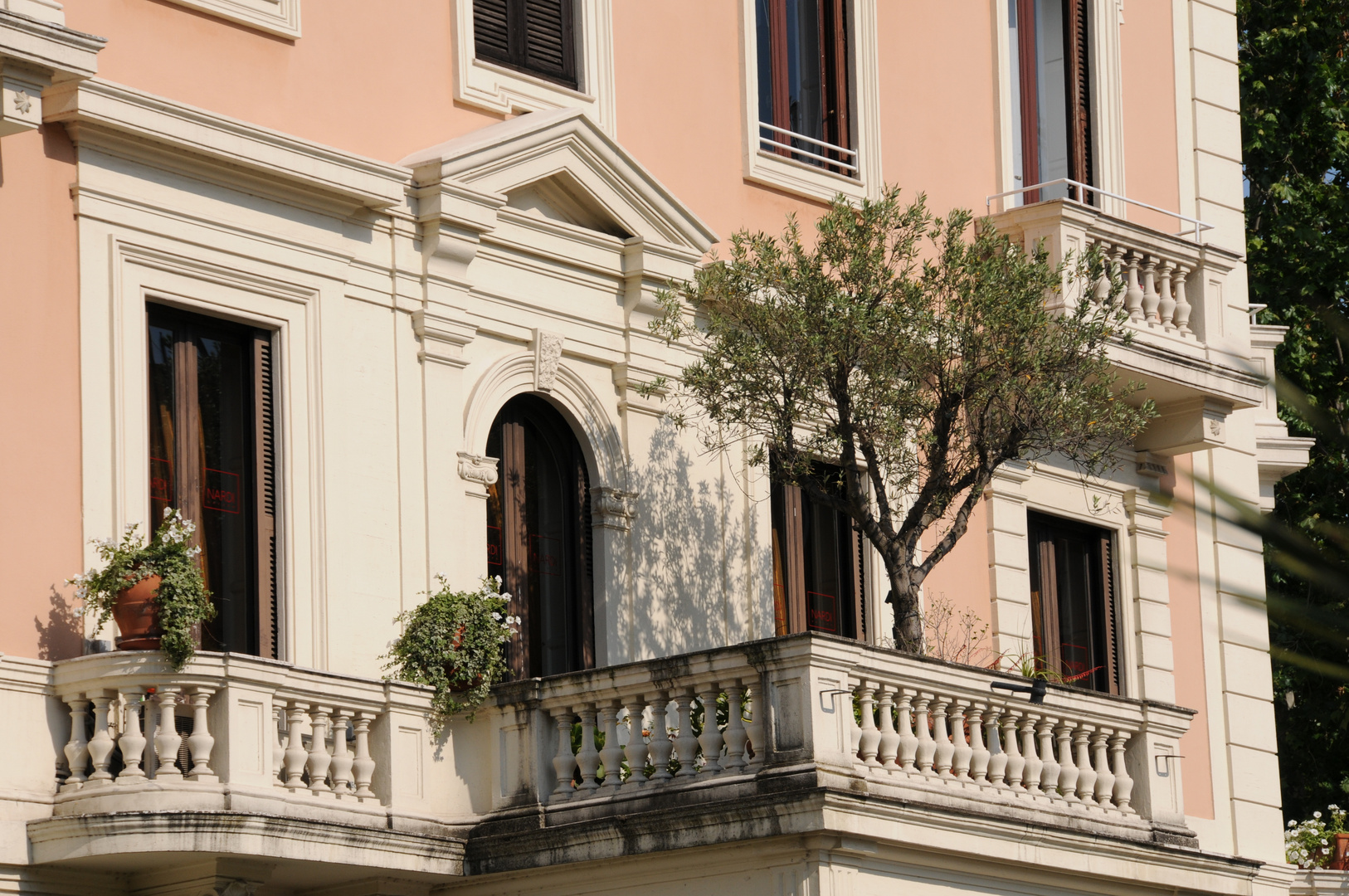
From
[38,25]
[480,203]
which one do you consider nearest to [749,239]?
[480,203]

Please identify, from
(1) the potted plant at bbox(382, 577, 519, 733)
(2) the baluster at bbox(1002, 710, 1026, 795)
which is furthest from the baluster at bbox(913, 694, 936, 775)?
(1) the potted plant at bbox(382, 577, 519, 733)

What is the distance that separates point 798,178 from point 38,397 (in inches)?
271

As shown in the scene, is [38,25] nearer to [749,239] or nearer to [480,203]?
[480,203]

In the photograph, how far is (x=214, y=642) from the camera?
12.7 m

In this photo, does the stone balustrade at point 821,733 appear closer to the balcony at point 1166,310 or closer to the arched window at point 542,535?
the arched window at point 542,535

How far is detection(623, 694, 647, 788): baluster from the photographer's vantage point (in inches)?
477

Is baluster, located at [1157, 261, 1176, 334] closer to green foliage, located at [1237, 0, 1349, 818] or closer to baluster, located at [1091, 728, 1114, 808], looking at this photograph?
baluster, located at [1091, 728, 1114, 808]

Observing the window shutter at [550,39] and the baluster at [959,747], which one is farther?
the window shutter at [550,39]

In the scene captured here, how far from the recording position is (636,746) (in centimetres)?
1212

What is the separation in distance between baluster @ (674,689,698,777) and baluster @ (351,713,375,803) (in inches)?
70.8

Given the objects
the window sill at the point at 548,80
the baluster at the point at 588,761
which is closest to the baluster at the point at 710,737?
the baluster at the point at 588,761

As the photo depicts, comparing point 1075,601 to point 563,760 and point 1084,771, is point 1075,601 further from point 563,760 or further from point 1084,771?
point 563,760

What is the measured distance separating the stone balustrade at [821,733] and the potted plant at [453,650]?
22 centimetres

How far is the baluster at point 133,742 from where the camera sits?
1107 centimetres
